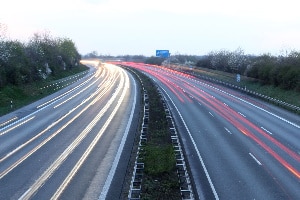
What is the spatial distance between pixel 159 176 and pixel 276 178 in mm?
4805

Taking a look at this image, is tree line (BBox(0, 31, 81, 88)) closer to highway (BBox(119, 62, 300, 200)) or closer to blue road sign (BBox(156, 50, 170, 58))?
highway (BBox(119, 62, 300, 200))

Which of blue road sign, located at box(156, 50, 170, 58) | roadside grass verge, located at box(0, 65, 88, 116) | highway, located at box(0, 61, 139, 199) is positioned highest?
highway, located at box(0, 61, 139, 199)

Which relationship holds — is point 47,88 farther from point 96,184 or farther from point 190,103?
point 96,184

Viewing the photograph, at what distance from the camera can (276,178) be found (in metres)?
19.5

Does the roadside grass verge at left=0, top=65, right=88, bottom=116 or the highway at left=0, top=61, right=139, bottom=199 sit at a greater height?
the highway at left=0, top=61, right=139, bottom=199

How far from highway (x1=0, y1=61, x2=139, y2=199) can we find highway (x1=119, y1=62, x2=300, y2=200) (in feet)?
12.0

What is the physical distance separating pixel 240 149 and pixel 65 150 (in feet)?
30.2

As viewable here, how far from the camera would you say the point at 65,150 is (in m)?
24.8

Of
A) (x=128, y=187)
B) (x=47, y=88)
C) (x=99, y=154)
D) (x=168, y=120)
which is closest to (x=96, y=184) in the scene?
(x=128, y=187)

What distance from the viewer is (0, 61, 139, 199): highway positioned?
17.9 m

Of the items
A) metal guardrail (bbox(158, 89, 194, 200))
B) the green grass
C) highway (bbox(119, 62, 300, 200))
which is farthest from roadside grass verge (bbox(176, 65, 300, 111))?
metal guardrail (bbox(158, 89, 194, 200))

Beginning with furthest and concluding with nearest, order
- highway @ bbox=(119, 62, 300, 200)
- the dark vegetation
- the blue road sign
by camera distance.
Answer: the blue road sign
the dark vegetation
highway @ bbox=(119, 62, 300, 200)

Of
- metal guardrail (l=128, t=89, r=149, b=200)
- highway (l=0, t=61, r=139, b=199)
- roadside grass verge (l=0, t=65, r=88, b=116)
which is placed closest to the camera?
metal guardrail (l=128, t=89, r=149, b=200)

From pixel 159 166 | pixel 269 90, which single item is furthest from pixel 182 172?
pixel 269 90
